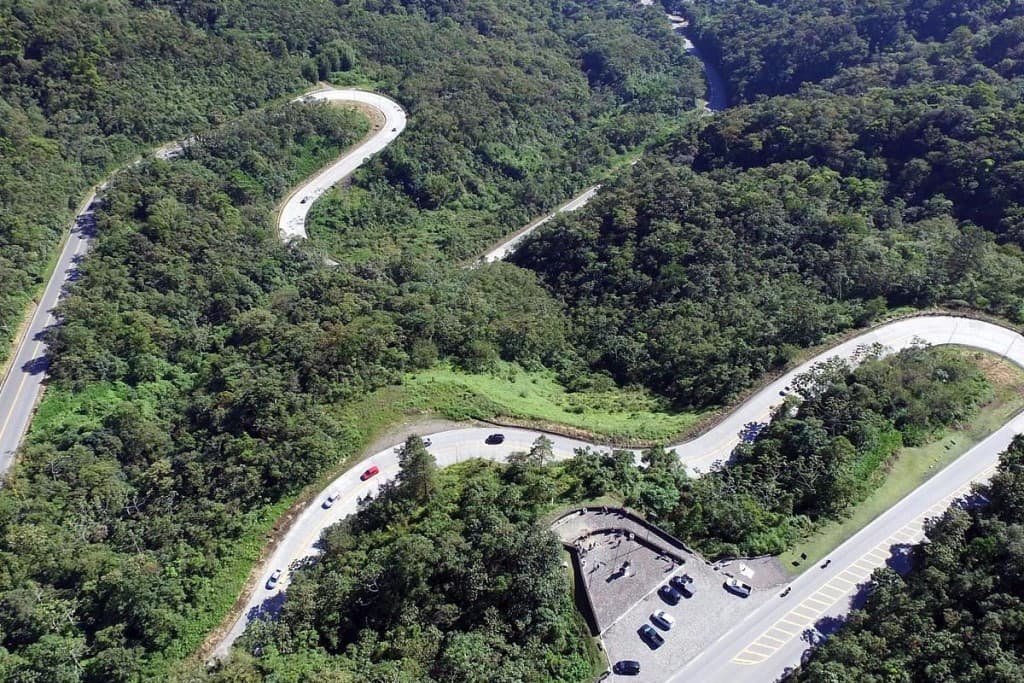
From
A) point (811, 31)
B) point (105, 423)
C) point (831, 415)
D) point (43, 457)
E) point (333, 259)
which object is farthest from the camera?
point (811, 31)

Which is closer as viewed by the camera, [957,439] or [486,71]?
[957,439]

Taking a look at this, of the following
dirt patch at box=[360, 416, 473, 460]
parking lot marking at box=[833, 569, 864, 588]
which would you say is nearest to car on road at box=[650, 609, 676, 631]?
parking lot marking at box=[833, 569, 864, 588]

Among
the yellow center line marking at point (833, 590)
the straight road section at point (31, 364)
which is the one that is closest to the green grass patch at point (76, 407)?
the straight road section at point (31, 364)

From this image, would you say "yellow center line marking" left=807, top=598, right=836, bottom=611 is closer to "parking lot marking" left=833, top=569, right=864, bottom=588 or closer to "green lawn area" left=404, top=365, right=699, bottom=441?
"parking lot marking" left=833, top=569, right=864, bottom=588

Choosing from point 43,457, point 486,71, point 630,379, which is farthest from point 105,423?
point 486,71

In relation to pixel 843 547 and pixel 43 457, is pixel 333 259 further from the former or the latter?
pixel 843 547

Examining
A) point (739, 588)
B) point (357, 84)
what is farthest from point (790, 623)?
point (357, 84)
